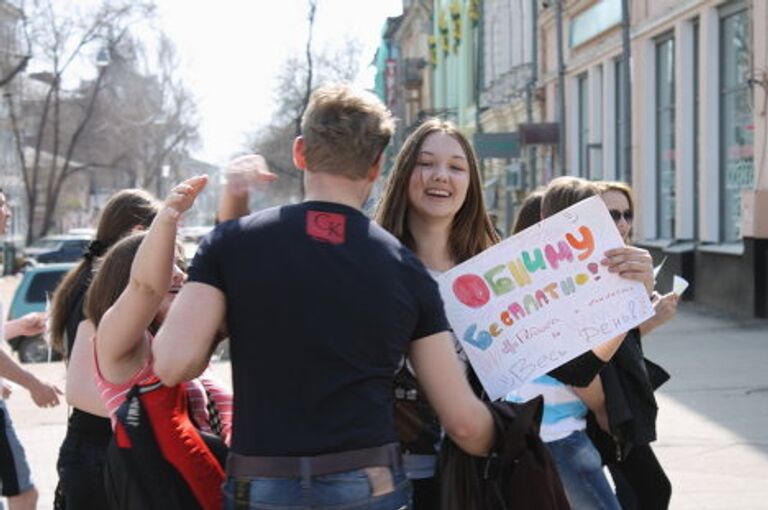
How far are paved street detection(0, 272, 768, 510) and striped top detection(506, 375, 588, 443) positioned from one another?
314 centimetres

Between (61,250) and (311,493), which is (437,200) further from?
(61,250)

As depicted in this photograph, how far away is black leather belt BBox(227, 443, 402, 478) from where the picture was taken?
110 inches

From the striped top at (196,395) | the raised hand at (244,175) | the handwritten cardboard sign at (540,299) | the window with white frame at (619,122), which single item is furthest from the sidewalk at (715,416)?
the window with white frame at (619,122)

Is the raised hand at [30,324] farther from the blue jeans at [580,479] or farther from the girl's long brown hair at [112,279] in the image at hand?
the blue jeans at [580,479]

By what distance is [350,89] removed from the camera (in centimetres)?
299

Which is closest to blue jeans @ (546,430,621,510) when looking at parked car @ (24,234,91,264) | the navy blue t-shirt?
the navy blue t-shirt

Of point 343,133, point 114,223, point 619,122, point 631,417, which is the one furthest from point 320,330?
point 619,122

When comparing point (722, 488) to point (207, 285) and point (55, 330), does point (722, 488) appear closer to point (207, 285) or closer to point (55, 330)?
point (55, 330)

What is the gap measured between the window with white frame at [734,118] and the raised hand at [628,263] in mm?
13942

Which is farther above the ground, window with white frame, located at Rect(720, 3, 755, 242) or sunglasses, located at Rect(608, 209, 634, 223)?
window with white frame, located at Rect(720, 3, 755, 242)

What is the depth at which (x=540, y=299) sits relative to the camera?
349 cm

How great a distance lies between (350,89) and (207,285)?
1.83 feet

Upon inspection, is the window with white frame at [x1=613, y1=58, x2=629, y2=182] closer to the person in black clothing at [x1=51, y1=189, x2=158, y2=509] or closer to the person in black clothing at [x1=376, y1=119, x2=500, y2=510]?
the person in black clothing at [x1=51, y1=189, x2=158, y2=509]

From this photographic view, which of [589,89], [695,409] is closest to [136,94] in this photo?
[589,89]
